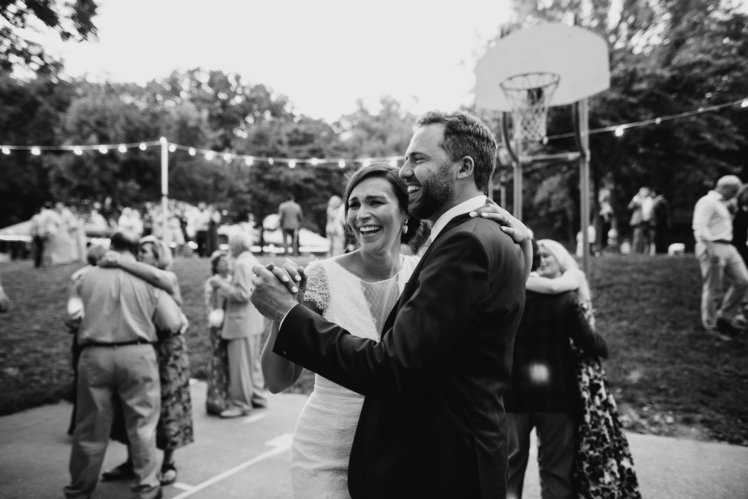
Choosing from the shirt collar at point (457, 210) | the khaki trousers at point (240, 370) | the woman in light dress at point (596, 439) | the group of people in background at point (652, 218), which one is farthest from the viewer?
the group of people in background at point (652, 218)

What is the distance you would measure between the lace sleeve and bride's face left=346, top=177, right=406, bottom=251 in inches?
8.5

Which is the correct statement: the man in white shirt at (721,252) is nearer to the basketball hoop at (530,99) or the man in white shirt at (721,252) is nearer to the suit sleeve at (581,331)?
the basketball hoop at (530,99)

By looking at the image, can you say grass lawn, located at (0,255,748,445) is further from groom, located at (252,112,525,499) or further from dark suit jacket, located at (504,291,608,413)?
groom, located at (252,112,525,499)

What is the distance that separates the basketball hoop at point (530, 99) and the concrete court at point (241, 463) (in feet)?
11.5

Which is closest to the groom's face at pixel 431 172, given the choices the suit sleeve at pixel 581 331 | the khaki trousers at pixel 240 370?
the suit sleeve at pixel 581 331

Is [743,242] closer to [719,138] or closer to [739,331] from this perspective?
[739,331]

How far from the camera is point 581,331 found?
3.32 m

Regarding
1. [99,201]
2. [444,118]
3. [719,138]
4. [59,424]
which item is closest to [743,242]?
[719,138]

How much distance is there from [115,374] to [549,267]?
3.30 meters

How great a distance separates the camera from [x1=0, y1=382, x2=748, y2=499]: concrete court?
4.11 m

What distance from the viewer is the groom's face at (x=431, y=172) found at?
1.60 metres

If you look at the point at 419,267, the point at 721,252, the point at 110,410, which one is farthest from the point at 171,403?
the point at 721,252

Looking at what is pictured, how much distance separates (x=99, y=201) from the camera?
20469 millimetres

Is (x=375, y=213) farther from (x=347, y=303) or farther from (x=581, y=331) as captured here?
(x=581, y=331)
